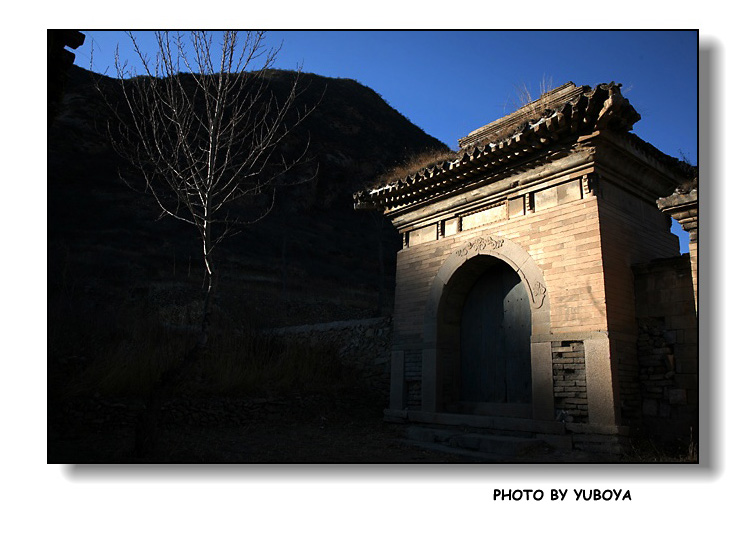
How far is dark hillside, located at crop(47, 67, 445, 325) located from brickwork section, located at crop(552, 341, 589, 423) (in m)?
7.63

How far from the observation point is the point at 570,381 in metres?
6.23

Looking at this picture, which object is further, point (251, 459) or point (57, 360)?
point (57, 360)

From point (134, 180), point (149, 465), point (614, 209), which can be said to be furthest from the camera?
point (134, 180)

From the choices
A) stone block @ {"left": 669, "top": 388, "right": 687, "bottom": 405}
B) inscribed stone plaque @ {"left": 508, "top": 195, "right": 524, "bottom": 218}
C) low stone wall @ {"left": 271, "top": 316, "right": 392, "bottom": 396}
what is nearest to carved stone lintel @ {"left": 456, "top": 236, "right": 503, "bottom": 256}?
inscribed stone plaque @ {"left": 508, "top": 195, "right": 524, "bottom": 218}

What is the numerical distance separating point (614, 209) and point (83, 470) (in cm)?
653

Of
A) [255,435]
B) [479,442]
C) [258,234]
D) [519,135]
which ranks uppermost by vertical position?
[258,234]

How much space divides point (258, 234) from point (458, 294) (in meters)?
23.3

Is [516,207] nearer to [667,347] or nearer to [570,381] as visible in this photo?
[570,381]

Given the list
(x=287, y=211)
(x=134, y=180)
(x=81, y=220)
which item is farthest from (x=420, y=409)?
(x=287, y=211)

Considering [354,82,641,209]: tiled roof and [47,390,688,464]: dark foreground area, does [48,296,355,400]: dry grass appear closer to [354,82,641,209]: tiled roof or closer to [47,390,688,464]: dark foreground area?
[47,390,688,464]: dark foreground area

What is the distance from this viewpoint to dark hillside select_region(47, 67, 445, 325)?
61.3 feet

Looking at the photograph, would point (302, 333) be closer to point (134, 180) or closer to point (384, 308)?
point (384, 308)

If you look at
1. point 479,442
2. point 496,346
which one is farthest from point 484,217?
point 479,442

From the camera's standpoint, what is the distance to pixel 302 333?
1230 cm
